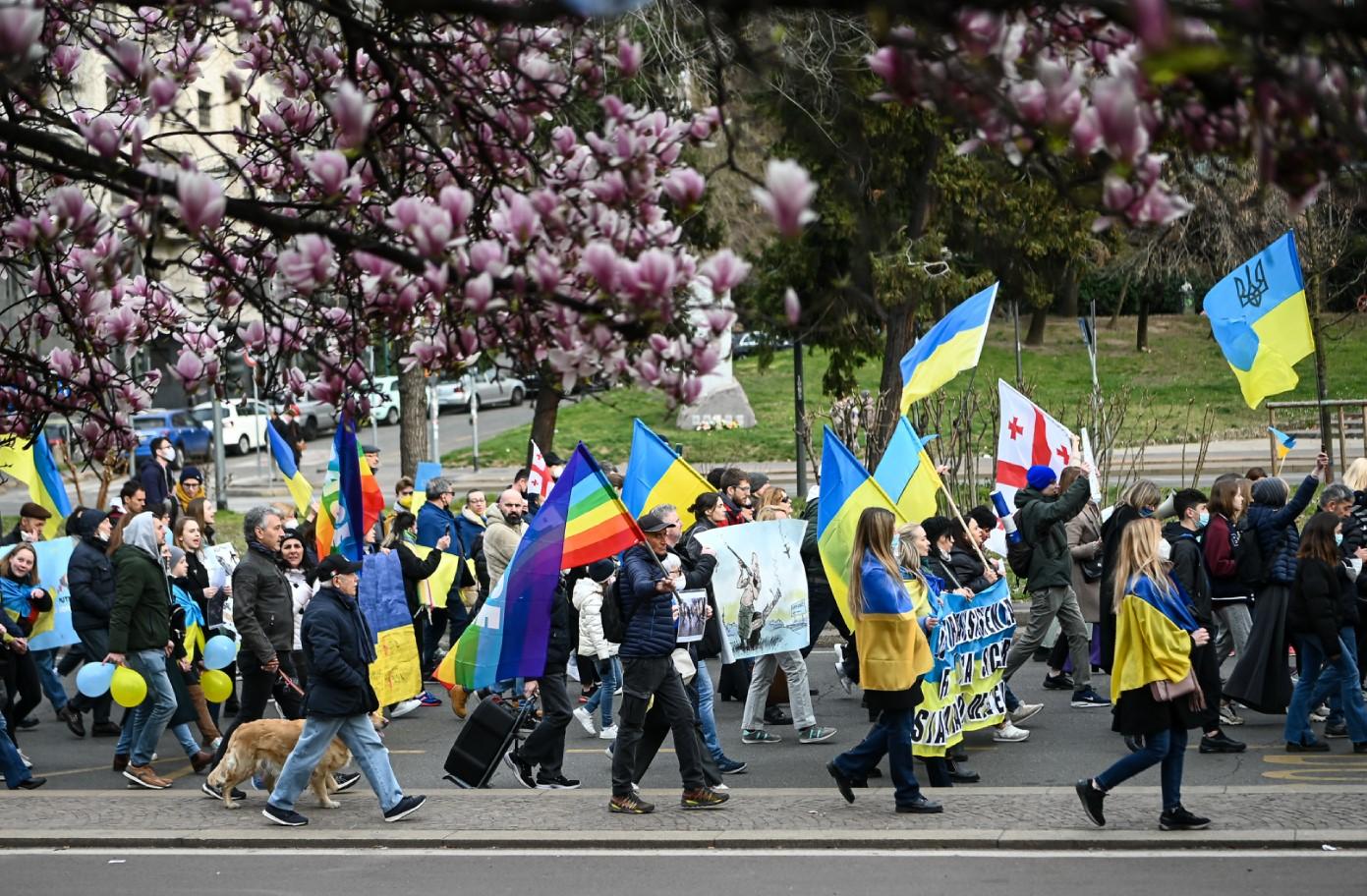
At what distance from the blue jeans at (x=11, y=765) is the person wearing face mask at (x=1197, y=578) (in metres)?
7.24

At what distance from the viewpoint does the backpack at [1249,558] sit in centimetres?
1164

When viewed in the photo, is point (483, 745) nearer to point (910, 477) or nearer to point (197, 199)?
point (910, 477)

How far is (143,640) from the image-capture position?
11453 mm

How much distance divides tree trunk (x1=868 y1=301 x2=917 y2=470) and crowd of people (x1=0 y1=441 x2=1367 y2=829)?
6.11 meters

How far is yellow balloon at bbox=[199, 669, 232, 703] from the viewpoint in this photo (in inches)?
489

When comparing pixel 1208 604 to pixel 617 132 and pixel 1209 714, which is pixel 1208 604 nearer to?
pixel 1209 714

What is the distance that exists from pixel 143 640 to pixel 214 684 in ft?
3.57

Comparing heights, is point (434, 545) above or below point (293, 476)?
below

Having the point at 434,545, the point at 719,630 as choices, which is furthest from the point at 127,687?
the point at 434,545

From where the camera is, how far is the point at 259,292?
24.0ft

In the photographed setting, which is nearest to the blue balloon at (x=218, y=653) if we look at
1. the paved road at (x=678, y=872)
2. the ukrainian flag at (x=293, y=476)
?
the paved road at (x=678, y=872)

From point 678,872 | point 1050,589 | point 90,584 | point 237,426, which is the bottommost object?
point 678,872

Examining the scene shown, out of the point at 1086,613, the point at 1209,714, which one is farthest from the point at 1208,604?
the point at 1086,613

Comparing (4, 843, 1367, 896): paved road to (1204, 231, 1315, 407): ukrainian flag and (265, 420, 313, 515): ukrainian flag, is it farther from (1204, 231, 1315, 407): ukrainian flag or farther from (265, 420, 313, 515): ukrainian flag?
(265, 420, 313, 515): ukrainian flag
